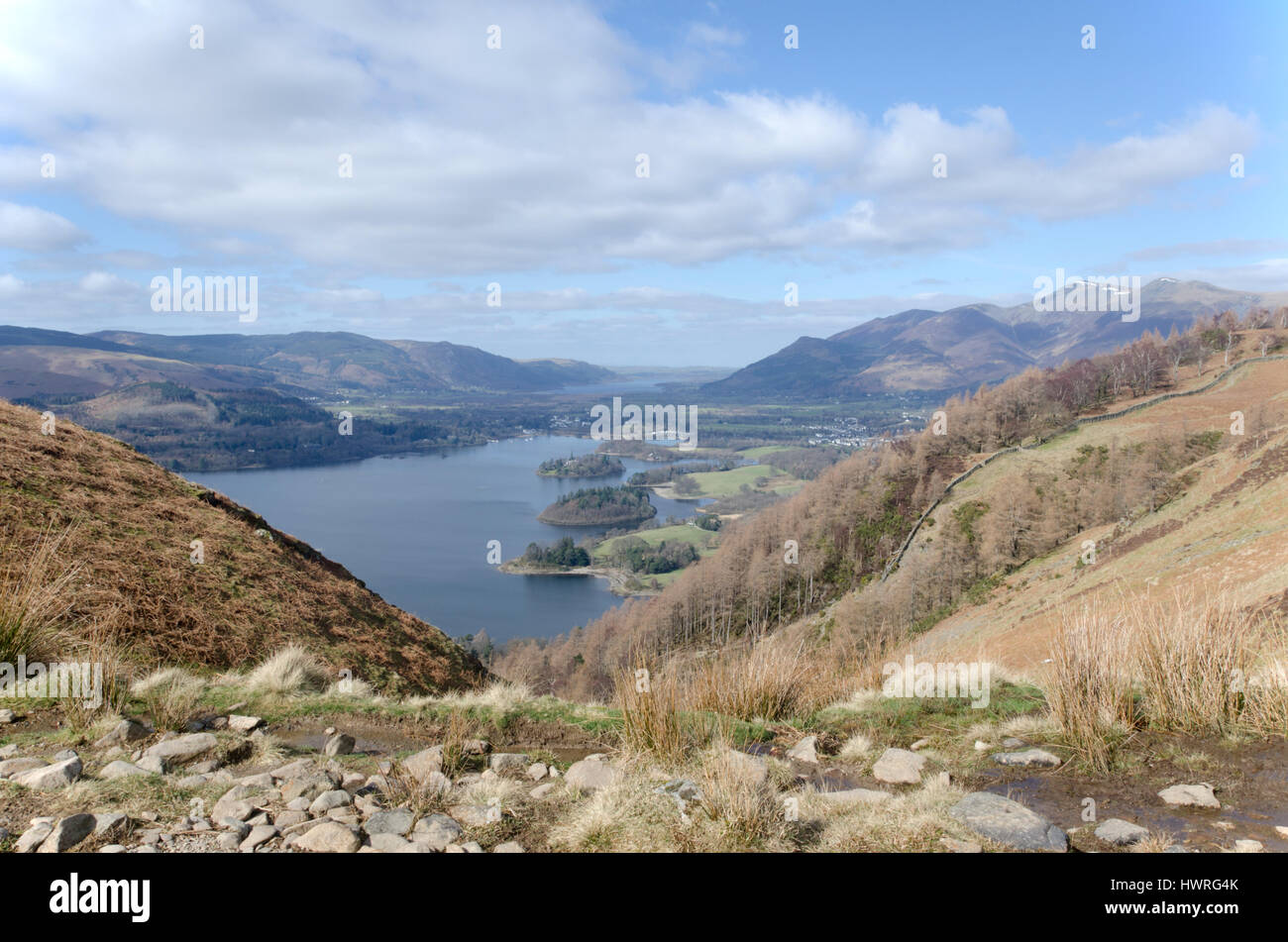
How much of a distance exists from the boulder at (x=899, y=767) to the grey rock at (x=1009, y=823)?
782 mm

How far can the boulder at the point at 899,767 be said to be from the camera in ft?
14.6

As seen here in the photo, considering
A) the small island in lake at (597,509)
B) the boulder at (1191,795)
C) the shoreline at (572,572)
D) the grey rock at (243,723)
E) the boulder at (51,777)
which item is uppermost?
the boulder at (51,777)

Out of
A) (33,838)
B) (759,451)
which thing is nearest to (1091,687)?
(33,838)

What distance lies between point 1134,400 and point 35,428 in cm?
7696

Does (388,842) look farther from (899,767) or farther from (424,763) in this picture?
(899,767)

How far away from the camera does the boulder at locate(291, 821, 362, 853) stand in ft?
10.3

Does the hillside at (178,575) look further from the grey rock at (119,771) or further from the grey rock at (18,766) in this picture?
the grey rock at (119,771)

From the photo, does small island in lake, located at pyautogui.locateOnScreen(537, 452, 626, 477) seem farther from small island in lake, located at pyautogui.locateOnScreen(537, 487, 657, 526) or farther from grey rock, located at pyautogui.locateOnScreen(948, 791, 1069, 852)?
grey rock, located at pyautogui.locateOnScreen(948, 791, 1069, 852)

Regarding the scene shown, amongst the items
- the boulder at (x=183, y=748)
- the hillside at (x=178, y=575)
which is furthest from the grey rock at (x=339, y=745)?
the hillside at (x=178, y=575)

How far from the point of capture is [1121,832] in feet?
11.0

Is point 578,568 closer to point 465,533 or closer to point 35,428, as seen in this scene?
point 465,533

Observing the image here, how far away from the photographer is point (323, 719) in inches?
226

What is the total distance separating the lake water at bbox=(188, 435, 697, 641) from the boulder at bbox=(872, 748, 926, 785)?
3663 centimetres
